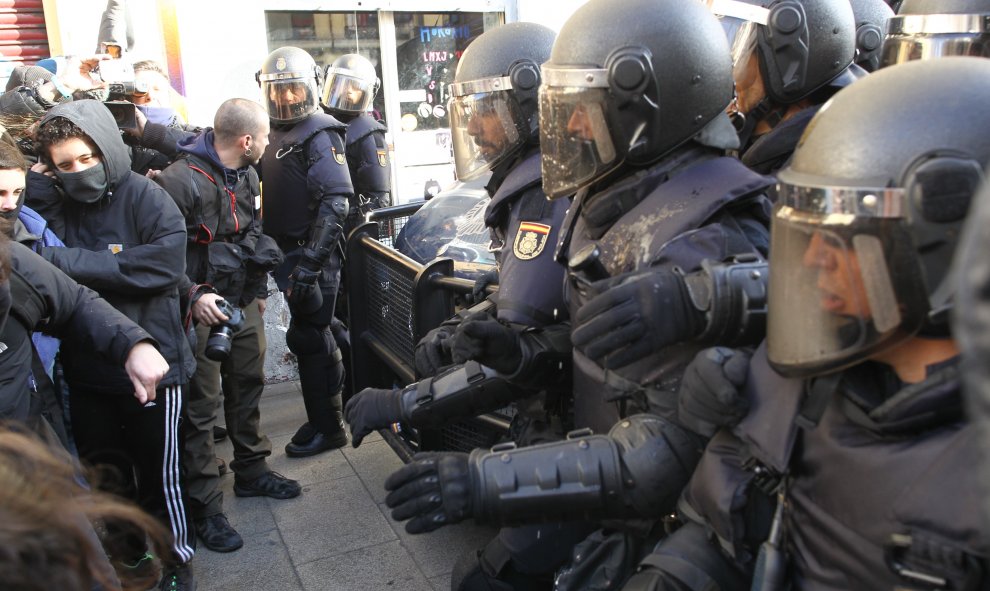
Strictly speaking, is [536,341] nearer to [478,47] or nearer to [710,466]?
[710,466]

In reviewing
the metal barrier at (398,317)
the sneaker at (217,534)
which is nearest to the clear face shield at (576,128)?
the metal barrier at (398,317)

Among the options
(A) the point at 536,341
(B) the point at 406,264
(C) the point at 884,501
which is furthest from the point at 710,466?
(B) the point at 406,264

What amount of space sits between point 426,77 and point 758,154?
6928mm

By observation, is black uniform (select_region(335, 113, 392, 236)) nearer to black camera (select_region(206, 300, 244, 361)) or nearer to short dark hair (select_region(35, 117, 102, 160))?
black camera (select_region(206, 300, 244, 361))

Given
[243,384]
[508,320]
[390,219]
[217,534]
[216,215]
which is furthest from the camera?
[390,219]

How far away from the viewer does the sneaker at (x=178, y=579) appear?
12.3 ft

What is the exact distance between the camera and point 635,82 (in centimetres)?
221

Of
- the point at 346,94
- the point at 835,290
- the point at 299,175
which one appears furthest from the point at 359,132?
the point at 835,290

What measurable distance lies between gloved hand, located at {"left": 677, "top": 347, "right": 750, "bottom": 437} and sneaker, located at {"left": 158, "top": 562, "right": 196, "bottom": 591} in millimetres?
2684

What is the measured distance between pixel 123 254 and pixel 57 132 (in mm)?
513

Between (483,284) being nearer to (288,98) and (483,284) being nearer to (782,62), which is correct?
(782,62)

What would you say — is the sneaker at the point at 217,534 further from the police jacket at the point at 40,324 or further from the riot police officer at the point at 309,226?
the police jacket at the point at 40,324

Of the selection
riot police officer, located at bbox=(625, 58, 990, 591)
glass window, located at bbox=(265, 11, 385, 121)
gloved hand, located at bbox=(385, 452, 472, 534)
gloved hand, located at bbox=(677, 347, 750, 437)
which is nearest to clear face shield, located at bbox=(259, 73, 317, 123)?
glass window, located at bbox=(265, 11, 385, 121)

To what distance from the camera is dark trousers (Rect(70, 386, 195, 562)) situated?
367 centimetres
